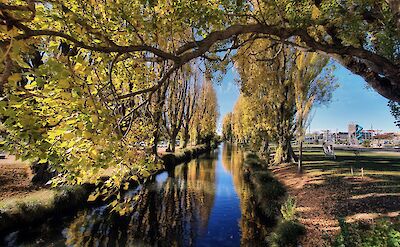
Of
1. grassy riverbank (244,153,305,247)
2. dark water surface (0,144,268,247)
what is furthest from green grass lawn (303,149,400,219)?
dark water surface (0,144,268,247)

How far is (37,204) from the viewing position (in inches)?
484

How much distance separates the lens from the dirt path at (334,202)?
9.11m

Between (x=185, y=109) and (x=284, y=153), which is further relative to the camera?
(x=185, y=109)

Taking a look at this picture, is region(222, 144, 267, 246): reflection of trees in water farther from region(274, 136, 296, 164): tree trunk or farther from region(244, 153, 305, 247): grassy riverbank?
region(274, 136, 296, 164): tree trunk

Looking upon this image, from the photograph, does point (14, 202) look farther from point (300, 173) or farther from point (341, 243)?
point (300, 173)

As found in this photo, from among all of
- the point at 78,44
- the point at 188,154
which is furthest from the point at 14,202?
the point at 188,154

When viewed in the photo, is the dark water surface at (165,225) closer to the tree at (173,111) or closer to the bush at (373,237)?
the bush at (373,237)

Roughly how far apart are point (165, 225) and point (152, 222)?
0.78 meters

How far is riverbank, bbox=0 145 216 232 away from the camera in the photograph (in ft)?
36.3

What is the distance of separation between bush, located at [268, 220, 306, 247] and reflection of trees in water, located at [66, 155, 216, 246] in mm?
3709

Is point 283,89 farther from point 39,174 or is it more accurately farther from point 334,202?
point 39,174

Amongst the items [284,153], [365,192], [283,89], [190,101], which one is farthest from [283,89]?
[190,101]

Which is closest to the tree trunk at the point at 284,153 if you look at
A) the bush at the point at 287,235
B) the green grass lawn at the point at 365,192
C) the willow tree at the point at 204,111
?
the green grass lawn at the point at 365,192

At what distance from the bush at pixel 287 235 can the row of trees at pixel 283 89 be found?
11.0m
